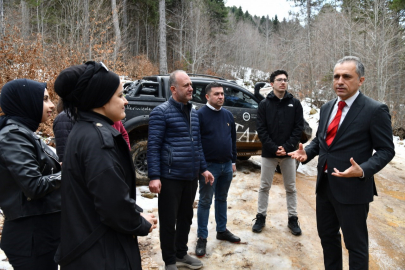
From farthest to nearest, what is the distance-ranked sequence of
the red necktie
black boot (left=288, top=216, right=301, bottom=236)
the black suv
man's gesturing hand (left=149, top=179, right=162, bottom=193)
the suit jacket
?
the black suv < black boot (left=288, top=216, right=301, bottom=236) < man's gesturing hand (left=149, top=179, right=162, bottom=193) < the red necktie < the suit jacket

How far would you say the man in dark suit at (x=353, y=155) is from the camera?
2.34 meters

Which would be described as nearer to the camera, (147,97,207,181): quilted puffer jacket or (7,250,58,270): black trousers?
(7,250,58,270): black trousers

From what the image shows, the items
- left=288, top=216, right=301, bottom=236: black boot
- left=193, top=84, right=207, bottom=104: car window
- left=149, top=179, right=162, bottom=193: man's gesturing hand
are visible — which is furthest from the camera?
left=193, top=84, right=207, bottom=104: car window

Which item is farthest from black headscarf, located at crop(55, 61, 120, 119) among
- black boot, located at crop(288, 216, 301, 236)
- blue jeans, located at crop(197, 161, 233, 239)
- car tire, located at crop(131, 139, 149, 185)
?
car tire, located at crop(131, 139, 149, 185)

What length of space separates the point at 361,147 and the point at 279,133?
157 cm

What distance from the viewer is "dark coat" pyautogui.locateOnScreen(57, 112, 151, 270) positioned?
4.45ft

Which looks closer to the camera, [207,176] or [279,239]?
[207,176]

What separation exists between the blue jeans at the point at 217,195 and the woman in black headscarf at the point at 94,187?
199 cm

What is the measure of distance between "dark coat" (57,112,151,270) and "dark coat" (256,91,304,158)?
283 cm

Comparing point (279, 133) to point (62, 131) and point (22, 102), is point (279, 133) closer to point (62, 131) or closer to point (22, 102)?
point (62, 131)

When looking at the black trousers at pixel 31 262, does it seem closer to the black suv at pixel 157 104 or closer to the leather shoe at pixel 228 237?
the leather shoe at pixel 228 237

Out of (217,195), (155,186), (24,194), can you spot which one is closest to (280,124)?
(217,195)

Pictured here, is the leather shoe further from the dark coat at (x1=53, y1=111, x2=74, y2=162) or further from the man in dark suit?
the dark coat at (x1=53, y1=111, x2=74, y2=162)

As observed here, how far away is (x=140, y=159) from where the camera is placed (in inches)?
216
